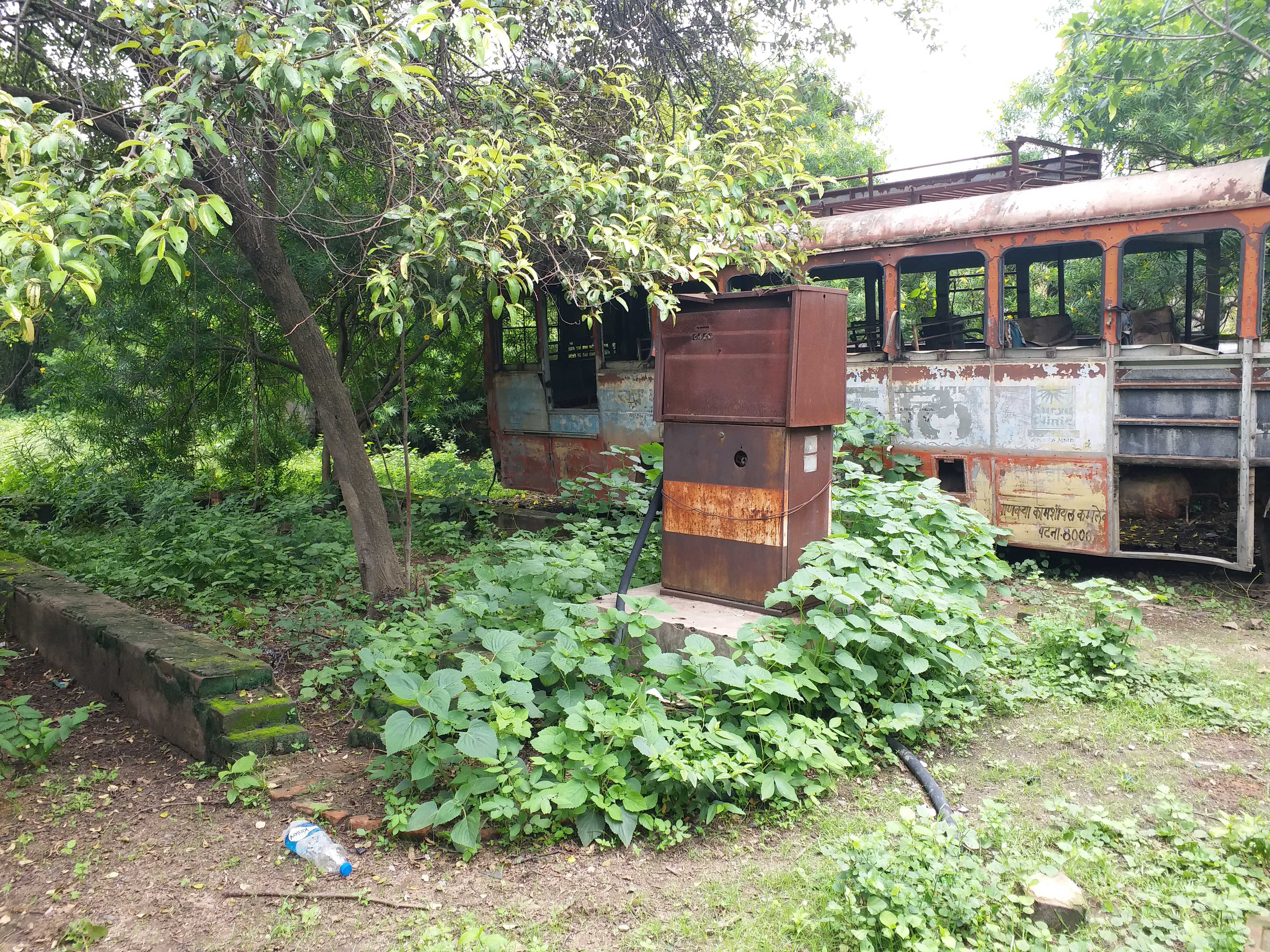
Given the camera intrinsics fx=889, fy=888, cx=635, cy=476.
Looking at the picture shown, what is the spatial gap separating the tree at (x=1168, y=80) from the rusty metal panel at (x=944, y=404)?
400 cm

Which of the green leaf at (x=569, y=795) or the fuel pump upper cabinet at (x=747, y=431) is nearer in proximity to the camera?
the green leaf at (x=569, y=795)

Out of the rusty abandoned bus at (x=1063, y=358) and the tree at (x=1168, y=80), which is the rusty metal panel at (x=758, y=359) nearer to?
the rusty abandoned bus at (x=1063, y=358)

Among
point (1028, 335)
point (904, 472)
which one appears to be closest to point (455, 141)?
point (904, 472)

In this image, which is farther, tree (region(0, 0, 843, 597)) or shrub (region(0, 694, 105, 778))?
shrub (region(0, 694, 105, 778))

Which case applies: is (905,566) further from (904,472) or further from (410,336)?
(410,336)

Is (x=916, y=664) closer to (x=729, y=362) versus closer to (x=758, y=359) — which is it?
(x=758, y=359)

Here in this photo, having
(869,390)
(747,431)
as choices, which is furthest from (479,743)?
(869,390)

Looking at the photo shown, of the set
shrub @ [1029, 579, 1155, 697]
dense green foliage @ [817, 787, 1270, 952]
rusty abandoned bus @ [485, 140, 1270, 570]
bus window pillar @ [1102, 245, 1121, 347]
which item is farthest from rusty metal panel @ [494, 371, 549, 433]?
dense green foliage @ [817, 787, 1270, 952]

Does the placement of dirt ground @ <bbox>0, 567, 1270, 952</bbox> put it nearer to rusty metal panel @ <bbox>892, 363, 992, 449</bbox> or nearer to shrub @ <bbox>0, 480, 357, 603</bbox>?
shrub @ <bbox>0, 480, 357, 603</bbox>

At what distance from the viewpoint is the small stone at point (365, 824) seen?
353cm

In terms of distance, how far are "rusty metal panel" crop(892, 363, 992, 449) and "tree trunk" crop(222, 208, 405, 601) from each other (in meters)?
4.32

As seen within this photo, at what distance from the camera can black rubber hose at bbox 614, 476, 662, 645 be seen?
4.32m

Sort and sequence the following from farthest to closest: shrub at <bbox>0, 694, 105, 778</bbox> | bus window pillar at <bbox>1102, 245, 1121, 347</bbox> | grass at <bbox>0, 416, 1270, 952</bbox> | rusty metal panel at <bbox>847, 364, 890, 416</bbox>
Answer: rusty metal panel at <bbox>847, 364, 890, 416</bbox> < bus window pillar at <bbox>1102, 245, 1121, 347</bbox> < shrub at <bbox>0, 694, 105, 778</bbox> < grass at <bbox>0, 416, 1270, 952</bbox>

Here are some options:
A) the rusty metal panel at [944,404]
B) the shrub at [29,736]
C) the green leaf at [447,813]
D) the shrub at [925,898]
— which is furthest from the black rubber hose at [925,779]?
the shrub at [29,736]
